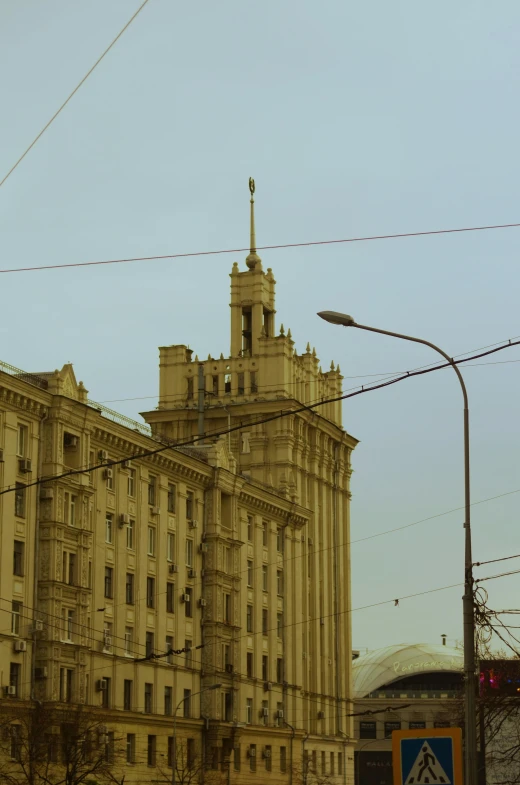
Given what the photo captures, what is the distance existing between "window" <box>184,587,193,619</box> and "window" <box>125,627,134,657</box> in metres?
5.95

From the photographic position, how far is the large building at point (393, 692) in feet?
496

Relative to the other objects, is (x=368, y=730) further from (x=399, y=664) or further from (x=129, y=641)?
(x=129, y=641)

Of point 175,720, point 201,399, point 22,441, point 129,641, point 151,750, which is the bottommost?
point 151,750

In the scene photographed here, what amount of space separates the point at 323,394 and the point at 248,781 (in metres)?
32.1

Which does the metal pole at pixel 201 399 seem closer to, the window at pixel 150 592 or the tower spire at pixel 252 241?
the tower spire at pixel 252 241

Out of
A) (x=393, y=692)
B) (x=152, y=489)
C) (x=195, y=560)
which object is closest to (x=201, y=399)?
(x=195, y=560)

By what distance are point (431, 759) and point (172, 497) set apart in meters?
54.8

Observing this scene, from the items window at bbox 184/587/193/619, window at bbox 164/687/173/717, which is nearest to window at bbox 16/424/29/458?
window at bbox 184/587/193/619

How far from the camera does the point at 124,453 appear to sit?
221ft

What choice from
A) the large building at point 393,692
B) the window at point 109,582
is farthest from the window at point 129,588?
the large building at point 393,692

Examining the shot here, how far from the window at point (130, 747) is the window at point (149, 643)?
169 inches

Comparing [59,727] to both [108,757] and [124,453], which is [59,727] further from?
[124,453]

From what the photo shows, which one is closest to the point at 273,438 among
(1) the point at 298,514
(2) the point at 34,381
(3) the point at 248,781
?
(1) the point at 298,514

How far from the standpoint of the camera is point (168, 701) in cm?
7075
